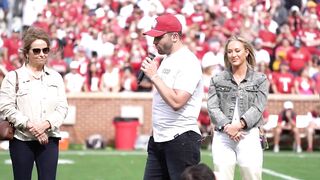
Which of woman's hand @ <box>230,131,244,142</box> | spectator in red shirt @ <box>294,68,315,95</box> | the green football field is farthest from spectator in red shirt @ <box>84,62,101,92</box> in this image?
woman's hand @ <box>230,131,244,142</box>

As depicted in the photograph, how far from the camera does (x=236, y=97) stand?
780 centimetres

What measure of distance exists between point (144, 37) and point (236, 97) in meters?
15.3

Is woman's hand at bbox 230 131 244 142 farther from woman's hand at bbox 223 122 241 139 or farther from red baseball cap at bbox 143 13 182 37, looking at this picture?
red baseball cap at bbox 143 13 182 37

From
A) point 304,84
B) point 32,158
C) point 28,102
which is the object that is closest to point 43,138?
point 32,158

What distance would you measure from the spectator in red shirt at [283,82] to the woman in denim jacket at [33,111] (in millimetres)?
13950

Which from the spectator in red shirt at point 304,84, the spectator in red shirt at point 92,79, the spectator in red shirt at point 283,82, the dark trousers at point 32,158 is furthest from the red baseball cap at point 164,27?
the spectator in red shirt at point 304,84

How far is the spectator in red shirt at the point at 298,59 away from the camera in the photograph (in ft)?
71.8

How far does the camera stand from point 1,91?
7.54 metres

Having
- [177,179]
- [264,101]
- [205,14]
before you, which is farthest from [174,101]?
[205,14]

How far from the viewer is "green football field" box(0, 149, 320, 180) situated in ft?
46.2

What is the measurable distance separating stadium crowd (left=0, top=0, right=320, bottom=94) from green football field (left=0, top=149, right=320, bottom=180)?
243 centimetres

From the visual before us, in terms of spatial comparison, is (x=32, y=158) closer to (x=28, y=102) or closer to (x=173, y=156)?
(x=28, y=102)

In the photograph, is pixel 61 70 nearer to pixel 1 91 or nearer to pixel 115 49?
pixel 115 49

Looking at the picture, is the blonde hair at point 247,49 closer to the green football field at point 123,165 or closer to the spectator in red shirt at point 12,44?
the green football field at point 123,165
